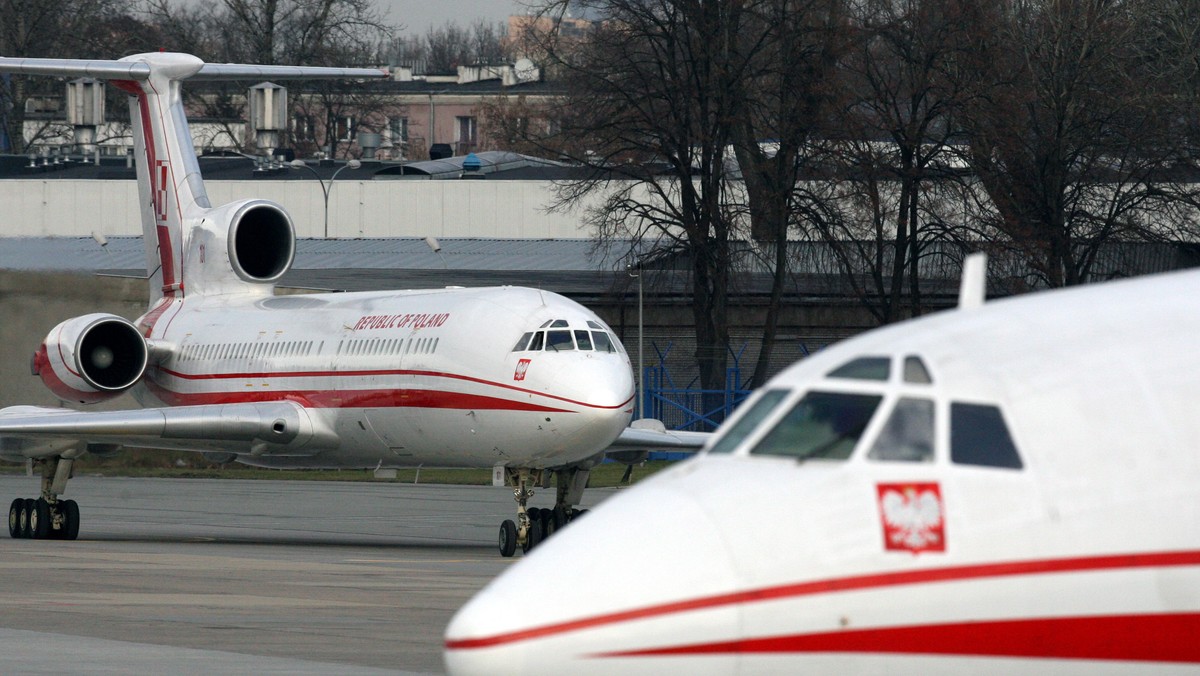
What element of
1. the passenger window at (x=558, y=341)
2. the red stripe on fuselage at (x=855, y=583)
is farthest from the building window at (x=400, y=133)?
the red stripe on fuselage at (x=855, y=583)

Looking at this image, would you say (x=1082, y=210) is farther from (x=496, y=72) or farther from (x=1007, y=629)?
(x=496, y=72)

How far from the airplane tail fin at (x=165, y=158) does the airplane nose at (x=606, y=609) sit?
2507 cm

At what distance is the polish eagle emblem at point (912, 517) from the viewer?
616 cm

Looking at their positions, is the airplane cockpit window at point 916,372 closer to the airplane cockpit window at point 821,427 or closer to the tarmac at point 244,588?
the airplane cockpit window at point 821,427

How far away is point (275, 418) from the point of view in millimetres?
24750

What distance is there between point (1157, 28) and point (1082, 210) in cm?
635

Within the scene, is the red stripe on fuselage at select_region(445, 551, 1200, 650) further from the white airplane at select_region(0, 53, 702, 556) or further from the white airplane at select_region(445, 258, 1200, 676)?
the white airplane at select_region(0, 53, 702, 556)

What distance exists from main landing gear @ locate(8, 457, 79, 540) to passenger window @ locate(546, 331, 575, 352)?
755 centimetres

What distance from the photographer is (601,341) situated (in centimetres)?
2206

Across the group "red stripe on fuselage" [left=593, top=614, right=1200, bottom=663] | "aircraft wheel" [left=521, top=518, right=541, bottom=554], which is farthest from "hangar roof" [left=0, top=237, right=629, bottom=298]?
"red stripe on fuselage" [left=593, top=614, right=1200, bottom=663]

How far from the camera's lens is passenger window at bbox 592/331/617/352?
2200 centimetres

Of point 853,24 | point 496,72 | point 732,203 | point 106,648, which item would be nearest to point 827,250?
point 732,203

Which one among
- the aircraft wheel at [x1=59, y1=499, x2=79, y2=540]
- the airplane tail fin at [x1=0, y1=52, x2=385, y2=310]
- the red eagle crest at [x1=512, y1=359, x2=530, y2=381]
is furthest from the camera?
the airplane tail fin at [x1=0, y1=52, x2=385, y2=310]

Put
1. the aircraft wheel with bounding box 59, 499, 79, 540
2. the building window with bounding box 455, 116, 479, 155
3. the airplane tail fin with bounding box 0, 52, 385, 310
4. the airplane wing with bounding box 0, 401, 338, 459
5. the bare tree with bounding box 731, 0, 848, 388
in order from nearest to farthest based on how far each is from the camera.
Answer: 1. the airplane wing with bounding box 0, 401, 338, 459
2. the aircraft wheel with bounding box 59, 499, 79, 540
3. the airplane tail fin with bounding box 0, 52, 385, 310
4. the bare tree with bounding box 731, 0, 848, 388
5. the building window with bounding box 455, 116, 479, 155
